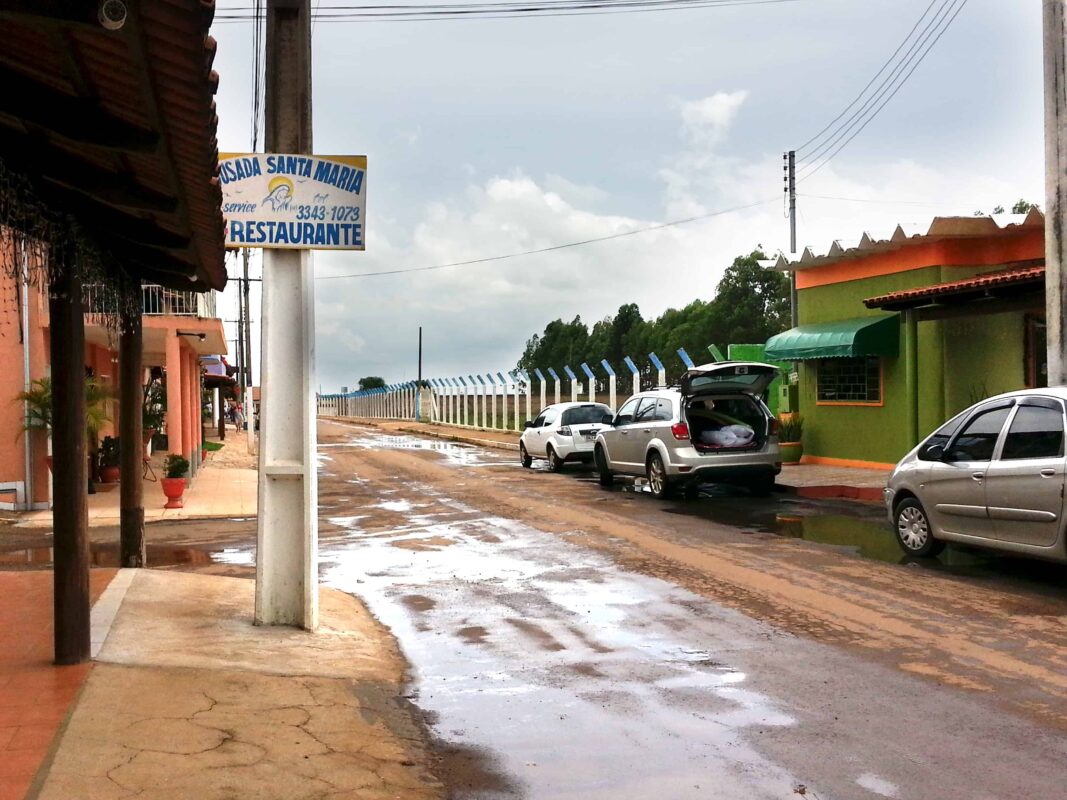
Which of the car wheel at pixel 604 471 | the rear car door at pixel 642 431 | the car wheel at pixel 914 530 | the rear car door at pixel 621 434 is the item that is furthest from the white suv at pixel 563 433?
the car wheel at pixel 914 530

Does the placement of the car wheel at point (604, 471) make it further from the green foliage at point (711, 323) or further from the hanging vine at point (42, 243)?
the green foliage at point (711, 323)

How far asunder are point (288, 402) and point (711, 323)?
6008cm

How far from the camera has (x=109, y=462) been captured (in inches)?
874

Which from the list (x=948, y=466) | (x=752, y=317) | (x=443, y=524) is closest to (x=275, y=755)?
(x=948, y=466)

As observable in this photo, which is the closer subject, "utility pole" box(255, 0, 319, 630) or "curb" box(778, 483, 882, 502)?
"utility pole" box(255, 0, 319, 630)

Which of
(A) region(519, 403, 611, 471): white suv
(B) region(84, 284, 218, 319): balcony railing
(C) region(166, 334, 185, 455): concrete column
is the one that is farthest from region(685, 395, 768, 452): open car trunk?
(C) region(166, 334, 185, 455): concrete column

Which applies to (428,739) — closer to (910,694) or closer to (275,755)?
(275,755)

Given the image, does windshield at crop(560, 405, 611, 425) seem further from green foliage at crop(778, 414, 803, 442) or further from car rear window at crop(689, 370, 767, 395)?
car rear window at crop(689, 370, 767, 395)

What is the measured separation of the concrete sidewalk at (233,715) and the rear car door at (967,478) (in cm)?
558

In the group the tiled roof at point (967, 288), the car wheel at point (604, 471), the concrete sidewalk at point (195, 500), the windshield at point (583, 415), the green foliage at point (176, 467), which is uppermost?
the tiled roof at point (967, 288)

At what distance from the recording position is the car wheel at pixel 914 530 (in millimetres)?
10898

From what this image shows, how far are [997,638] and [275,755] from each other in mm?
5006

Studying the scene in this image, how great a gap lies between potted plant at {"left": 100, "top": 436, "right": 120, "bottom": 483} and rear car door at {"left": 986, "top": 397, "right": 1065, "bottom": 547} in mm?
17559

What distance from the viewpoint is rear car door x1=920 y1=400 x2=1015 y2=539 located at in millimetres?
10023
